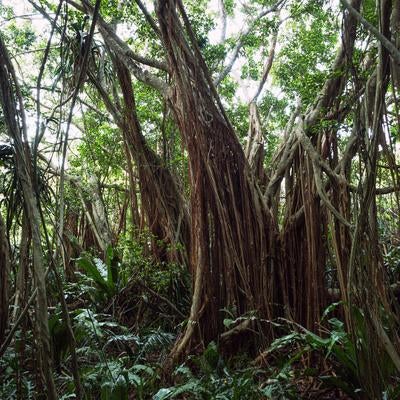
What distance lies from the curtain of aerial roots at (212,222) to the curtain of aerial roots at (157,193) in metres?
0.98

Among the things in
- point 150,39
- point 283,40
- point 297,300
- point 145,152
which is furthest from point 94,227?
point 283,40

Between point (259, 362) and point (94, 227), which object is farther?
point (94, 227)

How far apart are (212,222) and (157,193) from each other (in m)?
1.24

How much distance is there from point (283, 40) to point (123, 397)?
215 inches

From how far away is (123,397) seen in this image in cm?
214

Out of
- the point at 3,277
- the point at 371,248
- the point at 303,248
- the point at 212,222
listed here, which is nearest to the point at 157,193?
the point at 212,222

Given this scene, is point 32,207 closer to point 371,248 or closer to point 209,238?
point 371,248

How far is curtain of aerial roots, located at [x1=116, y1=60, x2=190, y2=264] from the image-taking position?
13.6ft

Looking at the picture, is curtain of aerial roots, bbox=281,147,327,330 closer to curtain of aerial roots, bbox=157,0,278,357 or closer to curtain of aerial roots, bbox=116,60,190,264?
curtain of aerial roots, bbox=157,0,278,357

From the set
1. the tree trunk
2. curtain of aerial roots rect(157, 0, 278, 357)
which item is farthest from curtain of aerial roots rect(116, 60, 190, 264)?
the tree trunk

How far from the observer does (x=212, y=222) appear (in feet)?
10.2

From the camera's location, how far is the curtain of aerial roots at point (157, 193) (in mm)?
4133

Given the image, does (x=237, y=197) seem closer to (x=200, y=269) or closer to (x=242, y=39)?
(x=200, y=269)

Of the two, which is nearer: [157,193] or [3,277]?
[3,277]
